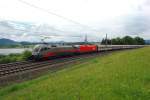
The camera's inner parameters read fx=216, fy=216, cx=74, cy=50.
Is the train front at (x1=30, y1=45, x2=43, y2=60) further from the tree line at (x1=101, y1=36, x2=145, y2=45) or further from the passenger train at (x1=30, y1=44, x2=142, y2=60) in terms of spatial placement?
the tree line at (x1=101, y1=36, x2=145, y2=45)

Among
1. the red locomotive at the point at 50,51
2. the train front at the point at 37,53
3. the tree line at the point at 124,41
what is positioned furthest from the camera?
the tree line at the point at 124,41

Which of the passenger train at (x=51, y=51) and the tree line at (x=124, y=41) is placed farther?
the tree line at (x=124, y=41)

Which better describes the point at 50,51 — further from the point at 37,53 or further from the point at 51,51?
the point at 37,53

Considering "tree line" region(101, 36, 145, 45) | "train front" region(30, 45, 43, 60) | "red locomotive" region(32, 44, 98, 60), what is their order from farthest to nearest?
"tree line" region(101, 36, 145, 45), "red locomotive" region(32, 44, 98, 60), "train front" region(30, 45, 43, 60)

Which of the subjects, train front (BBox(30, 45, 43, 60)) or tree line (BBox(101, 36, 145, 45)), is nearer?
train front (BBox(30, 45, 43, 60))

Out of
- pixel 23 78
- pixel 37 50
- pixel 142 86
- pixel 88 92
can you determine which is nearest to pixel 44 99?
pixel 88 92

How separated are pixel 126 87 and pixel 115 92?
73cm

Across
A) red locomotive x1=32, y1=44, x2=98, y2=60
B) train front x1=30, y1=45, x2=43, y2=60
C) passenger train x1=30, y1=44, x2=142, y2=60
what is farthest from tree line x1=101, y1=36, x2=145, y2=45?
train front x1=30, y1=45, x2=43, y2=60

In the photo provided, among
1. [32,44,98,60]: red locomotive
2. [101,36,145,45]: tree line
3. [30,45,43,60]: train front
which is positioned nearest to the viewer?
[30,45,43,60]: train front

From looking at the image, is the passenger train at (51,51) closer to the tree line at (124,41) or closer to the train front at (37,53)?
the train front at (37,53)

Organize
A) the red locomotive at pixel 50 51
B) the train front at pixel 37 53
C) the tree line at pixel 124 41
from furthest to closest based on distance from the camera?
the tree line at pixel 124 41, the red locomotive at pixel 50 51, the train front at pixel 37 53

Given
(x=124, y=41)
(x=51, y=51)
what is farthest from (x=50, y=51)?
(x=124, y=41)

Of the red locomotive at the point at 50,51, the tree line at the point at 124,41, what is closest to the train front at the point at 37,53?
the red locomotive at the point at 50,51

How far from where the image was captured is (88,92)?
8.97 meters
